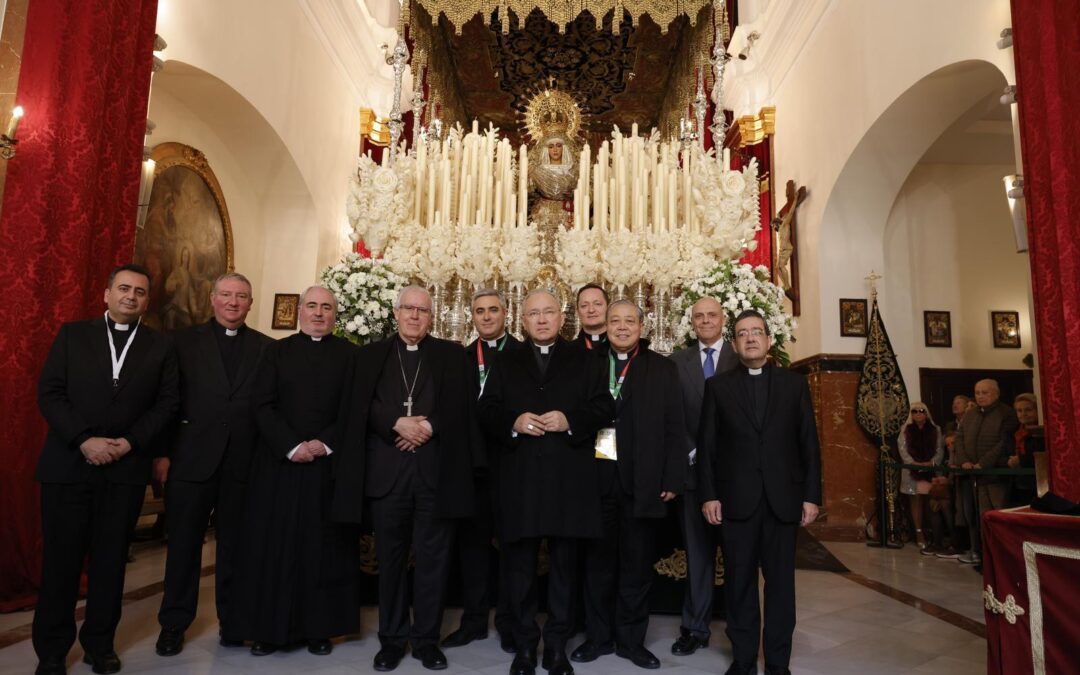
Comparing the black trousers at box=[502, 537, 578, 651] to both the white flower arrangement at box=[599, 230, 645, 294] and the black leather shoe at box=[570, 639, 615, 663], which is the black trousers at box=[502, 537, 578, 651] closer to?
the black leather shoe at box=[570, 639, 615, 663]

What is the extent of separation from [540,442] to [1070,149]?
352 centimetres

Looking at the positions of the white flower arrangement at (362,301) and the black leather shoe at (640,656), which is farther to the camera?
the white flower arrangement at (362,301)

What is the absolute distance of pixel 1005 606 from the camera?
99.4 inches

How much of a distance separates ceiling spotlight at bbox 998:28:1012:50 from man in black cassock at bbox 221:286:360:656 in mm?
4991

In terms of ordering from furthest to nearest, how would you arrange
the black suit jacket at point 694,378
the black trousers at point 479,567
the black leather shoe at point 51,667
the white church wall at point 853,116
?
the white church wall at point 853,116, the black suit jacket at point 694,378, the black trousers at point 479,567, the black leather shoe at point 51,667

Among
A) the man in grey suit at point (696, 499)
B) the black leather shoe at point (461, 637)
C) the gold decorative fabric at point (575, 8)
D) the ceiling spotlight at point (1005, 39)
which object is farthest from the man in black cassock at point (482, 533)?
the ceiling spotlight at point (1005, 39)

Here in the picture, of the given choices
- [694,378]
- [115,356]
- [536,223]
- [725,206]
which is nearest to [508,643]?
[694,378]

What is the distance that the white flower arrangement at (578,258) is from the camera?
4.98 meters

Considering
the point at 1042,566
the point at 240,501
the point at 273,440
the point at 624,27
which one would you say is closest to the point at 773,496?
the point at 1042,566

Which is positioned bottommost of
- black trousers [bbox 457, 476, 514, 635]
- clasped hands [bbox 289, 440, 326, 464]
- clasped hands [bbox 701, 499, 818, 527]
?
black trousers [bbox 457, 476, 514, 635]

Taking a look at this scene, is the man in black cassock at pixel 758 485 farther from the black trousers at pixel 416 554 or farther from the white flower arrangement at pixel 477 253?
the white flower arrangement at pixel 477 253

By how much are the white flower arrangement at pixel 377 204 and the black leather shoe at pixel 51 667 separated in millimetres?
2990

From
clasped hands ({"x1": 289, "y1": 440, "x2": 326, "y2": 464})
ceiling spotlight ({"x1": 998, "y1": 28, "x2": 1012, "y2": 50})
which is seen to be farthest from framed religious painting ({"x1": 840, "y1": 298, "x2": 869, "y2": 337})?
clasped hands ({"x1": 289, "y1": 440, "x2": 326, "y2": 464})

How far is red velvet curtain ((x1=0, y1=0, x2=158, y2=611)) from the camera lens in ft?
13.1
